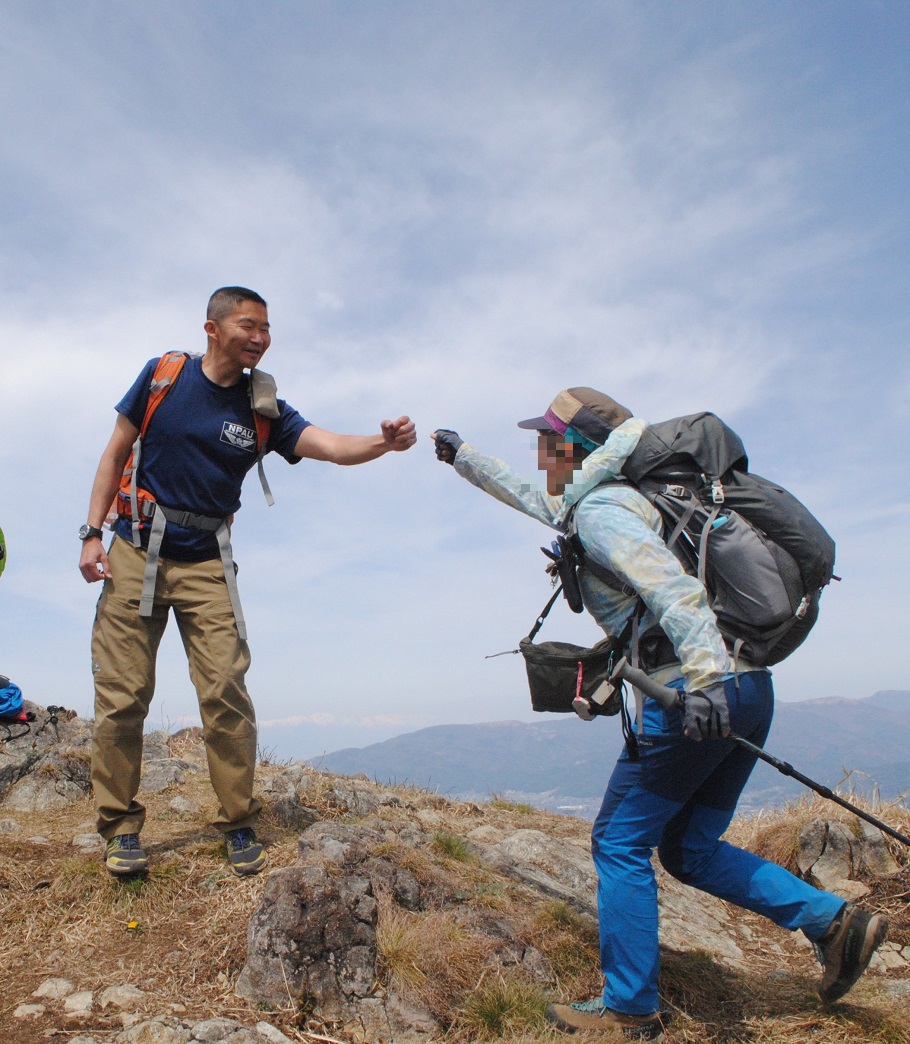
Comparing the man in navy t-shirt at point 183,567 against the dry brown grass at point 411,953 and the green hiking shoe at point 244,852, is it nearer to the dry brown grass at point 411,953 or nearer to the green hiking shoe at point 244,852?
the green hiking shoe at point 244,852

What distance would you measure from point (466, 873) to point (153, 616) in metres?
2.71

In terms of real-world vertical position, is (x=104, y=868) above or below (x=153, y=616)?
below

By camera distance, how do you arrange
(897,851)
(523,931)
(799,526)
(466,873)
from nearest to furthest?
(799,526) → (523,931) → (466,873) → (897,851)

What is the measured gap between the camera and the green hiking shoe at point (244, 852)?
4.79 metres

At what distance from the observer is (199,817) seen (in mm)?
6168

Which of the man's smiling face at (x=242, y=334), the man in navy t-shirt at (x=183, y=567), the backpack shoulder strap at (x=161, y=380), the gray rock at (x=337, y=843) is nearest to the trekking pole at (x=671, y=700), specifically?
the gray rock at (x=337, y=843)

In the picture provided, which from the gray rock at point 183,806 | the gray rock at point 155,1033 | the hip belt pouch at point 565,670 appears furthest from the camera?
the gray rock at point 183,806

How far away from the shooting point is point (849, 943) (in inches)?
147

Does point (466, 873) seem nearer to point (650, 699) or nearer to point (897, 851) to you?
point (650, 699)

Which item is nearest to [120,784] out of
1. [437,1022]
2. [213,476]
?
[213,476]

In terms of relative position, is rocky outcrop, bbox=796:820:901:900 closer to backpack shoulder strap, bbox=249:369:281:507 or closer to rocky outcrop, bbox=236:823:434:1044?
rocky outcrop, bbox=236:823:434:1044

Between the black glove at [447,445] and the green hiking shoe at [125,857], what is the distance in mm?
3055

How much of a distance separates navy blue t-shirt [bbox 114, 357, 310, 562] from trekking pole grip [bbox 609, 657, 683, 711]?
281cm

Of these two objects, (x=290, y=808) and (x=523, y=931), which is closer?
(x=523, y=931)
